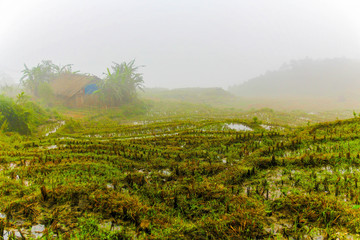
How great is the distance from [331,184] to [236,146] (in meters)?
2.84

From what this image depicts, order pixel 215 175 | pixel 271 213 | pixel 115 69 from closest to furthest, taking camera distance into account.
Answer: pixel 271 213
pixel 215 175
pixel 115 69

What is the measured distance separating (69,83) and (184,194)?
2700 centimetres

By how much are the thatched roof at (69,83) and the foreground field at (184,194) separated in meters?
20.2

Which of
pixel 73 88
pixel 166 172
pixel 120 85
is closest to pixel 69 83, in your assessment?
pixel 73 88

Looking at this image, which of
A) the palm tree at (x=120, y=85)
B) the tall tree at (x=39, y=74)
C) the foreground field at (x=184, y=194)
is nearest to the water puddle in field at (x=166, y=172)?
the foreground field at (x=184, y=194)

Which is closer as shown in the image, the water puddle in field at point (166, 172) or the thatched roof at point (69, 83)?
the water puddle in field at point (166, 172)

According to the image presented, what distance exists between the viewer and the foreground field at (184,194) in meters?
2.13

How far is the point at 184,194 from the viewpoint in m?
2.99

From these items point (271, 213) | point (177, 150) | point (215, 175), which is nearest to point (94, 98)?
point (177, 150)

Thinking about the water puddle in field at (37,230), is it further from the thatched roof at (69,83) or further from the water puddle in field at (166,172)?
the thatched roof at (69,83)

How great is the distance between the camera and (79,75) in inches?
985

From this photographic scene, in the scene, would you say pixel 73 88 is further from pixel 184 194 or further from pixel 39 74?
pixel 184 194

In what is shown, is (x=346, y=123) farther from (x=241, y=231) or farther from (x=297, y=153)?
(x=241, y=231)

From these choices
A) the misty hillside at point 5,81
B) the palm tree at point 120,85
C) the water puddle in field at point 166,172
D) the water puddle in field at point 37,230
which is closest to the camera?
the water puddle in field at point 37,230
